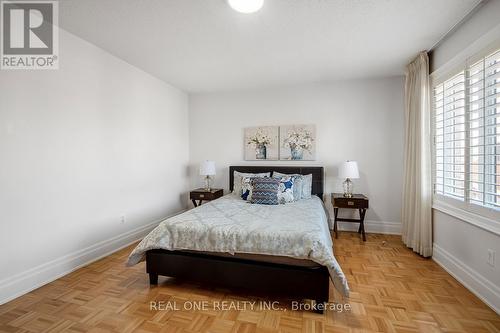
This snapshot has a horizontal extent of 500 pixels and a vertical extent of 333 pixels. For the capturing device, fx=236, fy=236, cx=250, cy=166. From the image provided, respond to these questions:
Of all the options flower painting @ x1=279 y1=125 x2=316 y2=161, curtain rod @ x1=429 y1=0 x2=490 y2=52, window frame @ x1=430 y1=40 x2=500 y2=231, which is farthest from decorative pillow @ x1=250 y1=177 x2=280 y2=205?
curtain rod @ x1=429 y1=0 x2=490 y2=52

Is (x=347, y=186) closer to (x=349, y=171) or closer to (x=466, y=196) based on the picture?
(x=349, y=171)

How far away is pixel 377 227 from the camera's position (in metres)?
3.92

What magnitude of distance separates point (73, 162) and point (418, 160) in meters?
4.11

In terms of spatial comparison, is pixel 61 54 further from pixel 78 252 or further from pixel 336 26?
pixel 336 26

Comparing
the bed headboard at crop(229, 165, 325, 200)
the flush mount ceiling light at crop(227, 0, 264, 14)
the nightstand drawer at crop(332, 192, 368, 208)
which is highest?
the flush mount ceiling light at crop(227, 0, 264, 14)

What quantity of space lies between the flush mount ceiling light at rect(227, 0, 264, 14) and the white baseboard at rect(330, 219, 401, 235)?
337cm

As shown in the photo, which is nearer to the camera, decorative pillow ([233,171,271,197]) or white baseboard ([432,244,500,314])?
white baseboard ([432,244,500,314])

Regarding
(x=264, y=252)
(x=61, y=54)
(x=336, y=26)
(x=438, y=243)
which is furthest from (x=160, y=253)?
(x=438, y=243)

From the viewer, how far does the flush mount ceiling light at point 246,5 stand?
1952 mm

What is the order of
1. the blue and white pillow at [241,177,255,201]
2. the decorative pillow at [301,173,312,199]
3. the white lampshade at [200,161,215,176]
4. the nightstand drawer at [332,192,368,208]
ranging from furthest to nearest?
1. the white lampshade at [200,161,215,176]
2. the decorative pillow at [301,173,312,199]
3. the blue and white pillow at [241,177,255,201]
4. the nightstand drawer at [332,192,368,208]

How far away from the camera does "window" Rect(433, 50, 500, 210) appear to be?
197 cm

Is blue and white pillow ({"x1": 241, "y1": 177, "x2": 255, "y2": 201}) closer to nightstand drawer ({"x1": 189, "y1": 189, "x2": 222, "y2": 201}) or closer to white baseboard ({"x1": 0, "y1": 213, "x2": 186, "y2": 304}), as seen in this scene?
nightstand drawer ({"x1": 189, "y1": 189, "x2": 222, "y2": 201})

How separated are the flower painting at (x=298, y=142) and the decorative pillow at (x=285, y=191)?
31.1 inches

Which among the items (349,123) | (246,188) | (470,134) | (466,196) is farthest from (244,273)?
(349,123)
